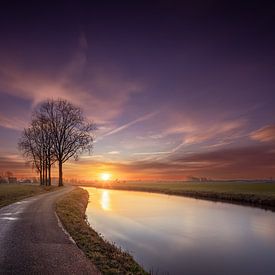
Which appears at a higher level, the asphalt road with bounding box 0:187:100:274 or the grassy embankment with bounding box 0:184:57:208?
the grassy embankment with bounding box 0:184:57:208

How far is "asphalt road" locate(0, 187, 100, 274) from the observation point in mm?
9508

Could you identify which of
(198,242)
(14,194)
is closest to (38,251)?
(198,242)

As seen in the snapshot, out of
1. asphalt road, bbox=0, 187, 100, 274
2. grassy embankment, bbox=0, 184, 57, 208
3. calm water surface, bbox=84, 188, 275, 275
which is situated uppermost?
grassy embankment, bbox=0, 184, 57, 208

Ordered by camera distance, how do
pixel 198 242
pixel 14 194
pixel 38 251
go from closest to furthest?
1. pixel 38 251
2. pixel 198 242
3. pixel 14 194

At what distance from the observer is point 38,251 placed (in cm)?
1133

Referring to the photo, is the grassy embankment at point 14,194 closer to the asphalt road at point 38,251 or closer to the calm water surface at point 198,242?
the calm water surface at point 198,242

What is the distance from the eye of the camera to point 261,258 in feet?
50.9

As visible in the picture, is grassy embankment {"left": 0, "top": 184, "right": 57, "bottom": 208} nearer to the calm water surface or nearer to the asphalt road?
the calm water surface

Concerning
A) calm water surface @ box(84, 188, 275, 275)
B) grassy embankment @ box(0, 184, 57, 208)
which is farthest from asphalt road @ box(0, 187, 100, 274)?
grassy embankment @ box(0, 184, 57, 208)

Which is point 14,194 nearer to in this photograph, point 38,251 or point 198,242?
point 198,242

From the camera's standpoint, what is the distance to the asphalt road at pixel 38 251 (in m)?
9.51

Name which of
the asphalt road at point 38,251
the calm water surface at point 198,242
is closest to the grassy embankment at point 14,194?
the calm water surface at point 198,242

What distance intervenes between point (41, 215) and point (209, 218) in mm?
17178

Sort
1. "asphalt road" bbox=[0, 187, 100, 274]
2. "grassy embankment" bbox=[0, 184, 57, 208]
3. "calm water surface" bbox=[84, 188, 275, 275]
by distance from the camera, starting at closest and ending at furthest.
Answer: "asphalt road" bbox=[0, 187, 100, 274], "calm water surface" bbox=[84, 188, 275, 275], "grassy embankment" bbox=[0, 184, 57, 208]
